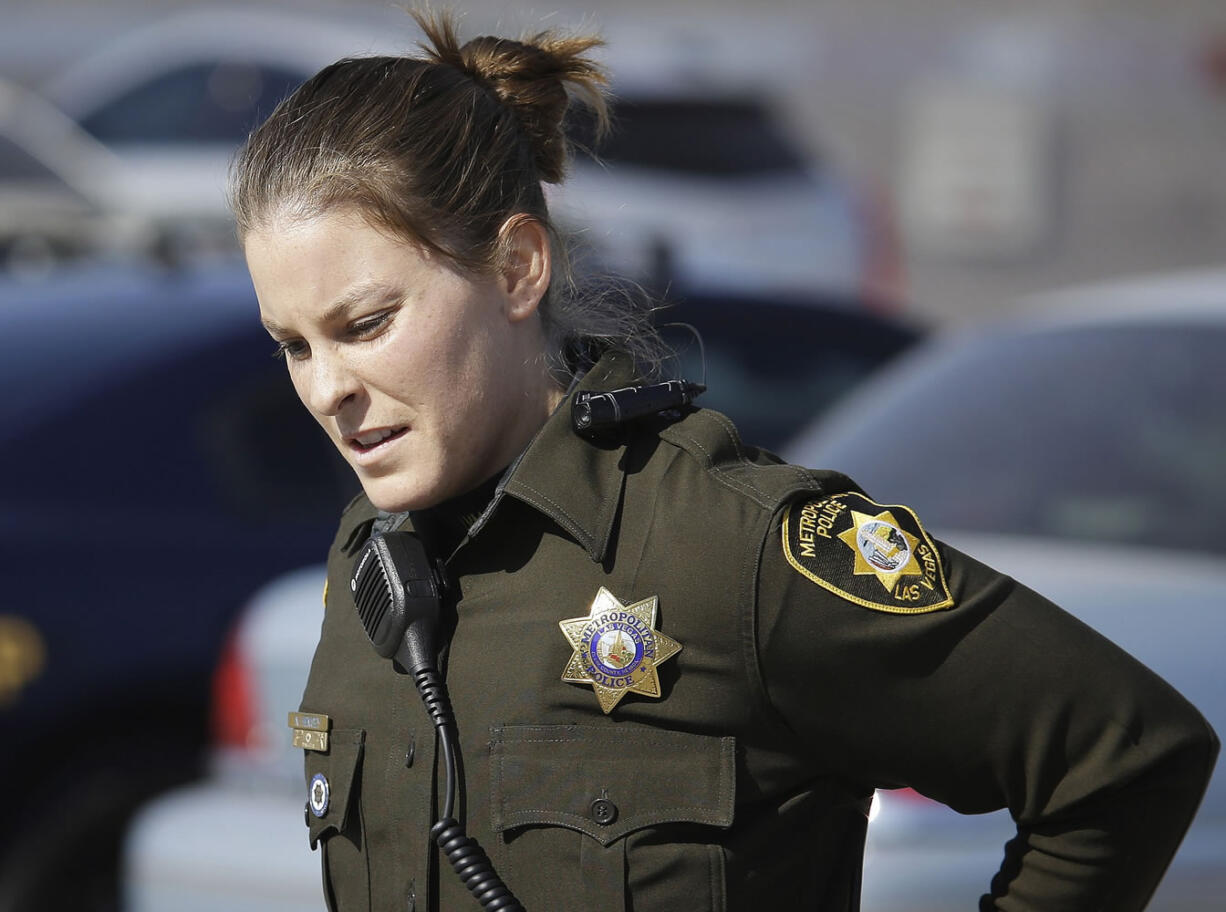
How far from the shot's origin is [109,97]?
10180 mm

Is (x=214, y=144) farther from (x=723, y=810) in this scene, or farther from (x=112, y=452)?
(x=723, y=810)

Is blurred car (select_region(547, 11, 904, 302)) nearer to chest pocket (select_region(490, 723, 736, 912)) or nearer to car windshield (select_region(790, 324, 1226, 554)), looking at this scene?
car windshield (select_region(790, 324, 1226, 554))

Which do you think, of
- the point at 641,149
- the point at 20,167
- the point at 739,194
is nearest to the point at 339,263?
the point at 20,167

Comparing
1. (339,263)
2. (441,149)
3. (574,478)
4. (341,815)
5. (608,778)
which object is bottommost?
(341,815)

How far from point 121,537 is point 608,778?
2.88 metres

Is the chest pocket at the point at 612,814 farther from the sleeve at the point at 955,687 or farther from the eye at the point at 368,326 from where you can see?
the eye at the point at 368,326

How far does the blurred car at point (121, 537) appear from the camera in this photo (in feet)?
14.3

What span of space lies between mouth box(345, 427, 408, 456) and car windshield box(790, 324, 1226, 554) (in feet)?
6.66

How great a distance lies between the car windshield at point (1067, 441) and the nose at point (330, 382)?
6.75 feet

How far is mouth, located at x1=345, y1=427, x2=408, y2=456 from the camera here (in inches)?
75.8

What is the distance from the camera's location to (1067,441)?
3936mm

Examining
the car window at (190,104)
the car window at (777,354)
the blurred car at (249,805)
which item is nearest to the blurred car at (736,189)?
the car window at (777,354)

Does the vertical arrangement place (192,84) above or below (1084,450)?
above

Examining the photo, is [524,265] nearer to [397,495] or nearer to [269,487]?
[397,495]
